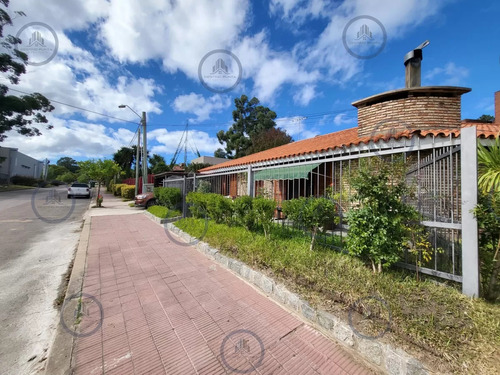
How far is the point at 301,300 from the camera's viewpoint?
8.58 feet

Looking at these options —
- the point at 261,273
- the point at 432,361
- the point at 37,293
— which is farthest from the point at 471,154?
the point at 37,293

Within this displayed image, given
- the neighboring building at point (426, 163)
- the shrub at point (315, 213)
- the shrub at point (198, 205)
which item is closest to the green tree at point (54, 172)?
the shrub at point (198, 205)

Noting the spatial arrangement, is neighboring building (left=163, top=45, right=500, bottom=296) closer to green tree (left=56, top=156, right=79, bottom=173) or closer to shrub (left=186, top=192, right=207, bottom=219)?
shrub (left=186, top=192, right=207, bottom=219)

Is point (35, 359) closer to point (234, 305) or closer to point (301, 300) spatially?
point (234, 305)

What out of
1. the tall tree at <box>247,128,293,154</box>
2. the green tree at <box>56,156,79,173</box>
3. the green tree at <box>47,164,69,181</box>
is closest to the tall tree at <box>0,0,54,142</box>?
the tall tree at <box>247,128,293,154</box>

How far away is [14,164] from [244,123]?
4448 centimetres

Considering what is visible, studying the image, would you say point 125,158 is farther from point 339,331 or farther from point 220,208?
point 339,331

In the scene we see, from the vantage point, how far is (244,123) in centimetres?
3450

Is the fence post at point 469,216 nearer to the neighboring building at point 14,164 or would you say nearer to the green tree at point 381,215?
the green tree at point 381,215

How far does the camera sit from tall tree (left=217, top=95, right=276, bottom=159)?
32.9m

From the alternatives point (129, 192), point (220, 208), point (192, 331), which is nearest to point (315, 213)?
point (192, 331)

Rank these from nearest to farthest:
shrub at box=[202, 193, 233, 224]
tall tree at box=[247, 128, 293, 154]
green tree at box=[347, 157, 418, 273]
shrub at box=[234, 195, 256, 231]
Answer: green tree at box=[347, 157, 418, 273], shrub at box=[234, 195, 256, 231], shrub at box=[202, 193, 233, 224], tall tree at box=[247, 128, 293, 154]

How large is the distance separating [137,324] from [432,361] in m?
2.88

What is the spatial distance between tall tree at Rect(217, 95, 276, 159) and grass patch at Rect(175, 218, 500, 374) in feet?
97.5
